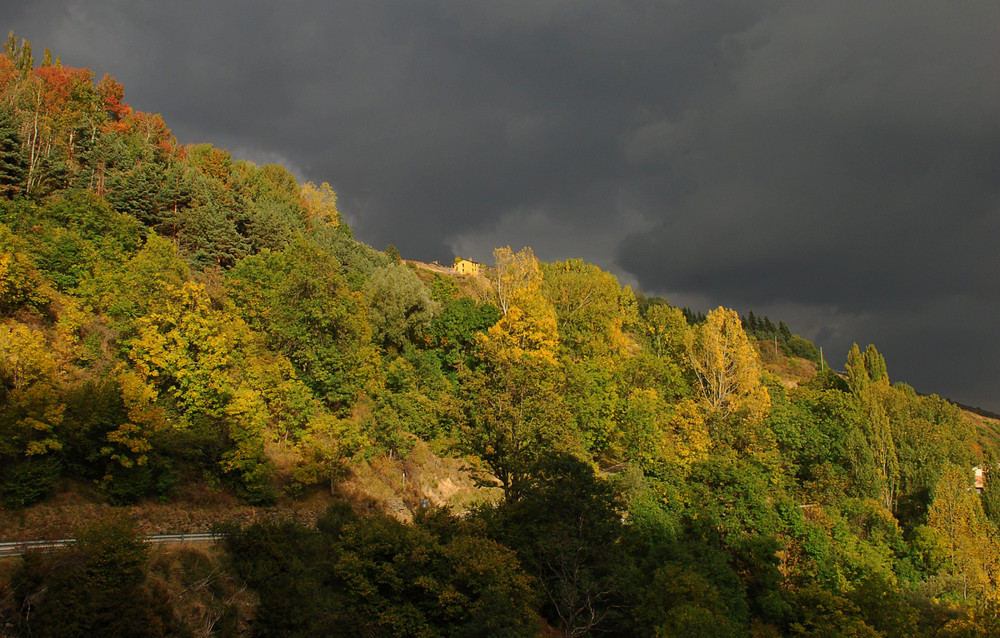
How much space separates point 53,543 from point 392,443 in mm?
22620

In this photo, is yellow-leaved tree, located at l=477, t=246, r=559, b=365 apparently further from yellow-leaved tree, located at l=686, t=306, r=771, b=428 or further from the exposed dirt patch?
yellow-leaved tree, located at l=686, t=306, r=771, b=428

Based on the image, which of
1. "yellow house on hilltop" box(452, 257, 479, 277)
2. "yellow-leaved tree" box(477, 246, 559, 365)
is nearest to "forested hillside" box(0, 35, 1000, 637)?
"yellow-leaved tree" box(477, 246, 559, 365)

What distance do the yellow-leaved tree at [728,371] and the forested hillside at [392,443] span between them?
402mm

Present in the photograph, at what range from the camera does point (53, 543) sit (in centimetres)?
1978

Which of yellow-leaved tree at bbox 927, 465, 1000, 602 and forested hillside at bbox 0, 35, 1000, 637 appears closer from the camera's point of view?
forested hillside at bbox 0, 35, 1000, 637

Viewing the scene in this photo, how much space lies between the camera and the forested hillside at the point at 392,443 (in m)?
23.0

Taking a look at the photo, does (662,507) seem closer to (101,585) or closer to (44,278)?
(101,585)

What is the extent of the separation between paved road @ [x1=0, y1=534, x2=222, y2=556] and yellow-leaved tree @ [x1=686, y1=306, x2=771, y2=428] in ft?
157

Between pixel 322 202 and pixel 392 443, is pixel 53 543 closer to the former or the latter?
pixel 392 443

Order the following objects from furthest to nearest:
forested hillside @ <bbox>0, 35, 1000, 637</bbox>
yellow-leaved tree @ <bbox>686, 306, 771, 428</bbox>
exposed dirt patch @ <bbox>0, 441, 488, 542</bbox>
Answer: yellow-leaved tree @ <bbox>686, 306, 771, 428</bbox> < forested hillside @ <bbox>0, 35, 1000, 637</bbox> < exposed dirt patch @ <bbox>0, 441, 488, 542</bbox>

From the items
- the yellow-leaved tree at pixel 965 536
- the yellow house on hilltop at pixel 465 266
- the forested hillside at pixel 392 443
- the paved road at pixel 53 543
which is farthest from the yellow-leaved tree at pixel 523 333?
the yellow house on hilltop at pixel 465 266

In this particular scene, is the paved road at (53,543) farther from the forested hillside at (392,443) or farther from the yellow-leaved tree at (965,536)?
the yellow-leaved tree at (965,536)

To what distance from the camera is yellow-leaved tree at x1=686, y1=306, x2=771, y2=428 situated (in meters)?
56.2

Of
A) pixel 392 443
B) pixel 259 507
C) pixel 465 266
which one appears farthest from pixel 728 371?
pixel 465 266
